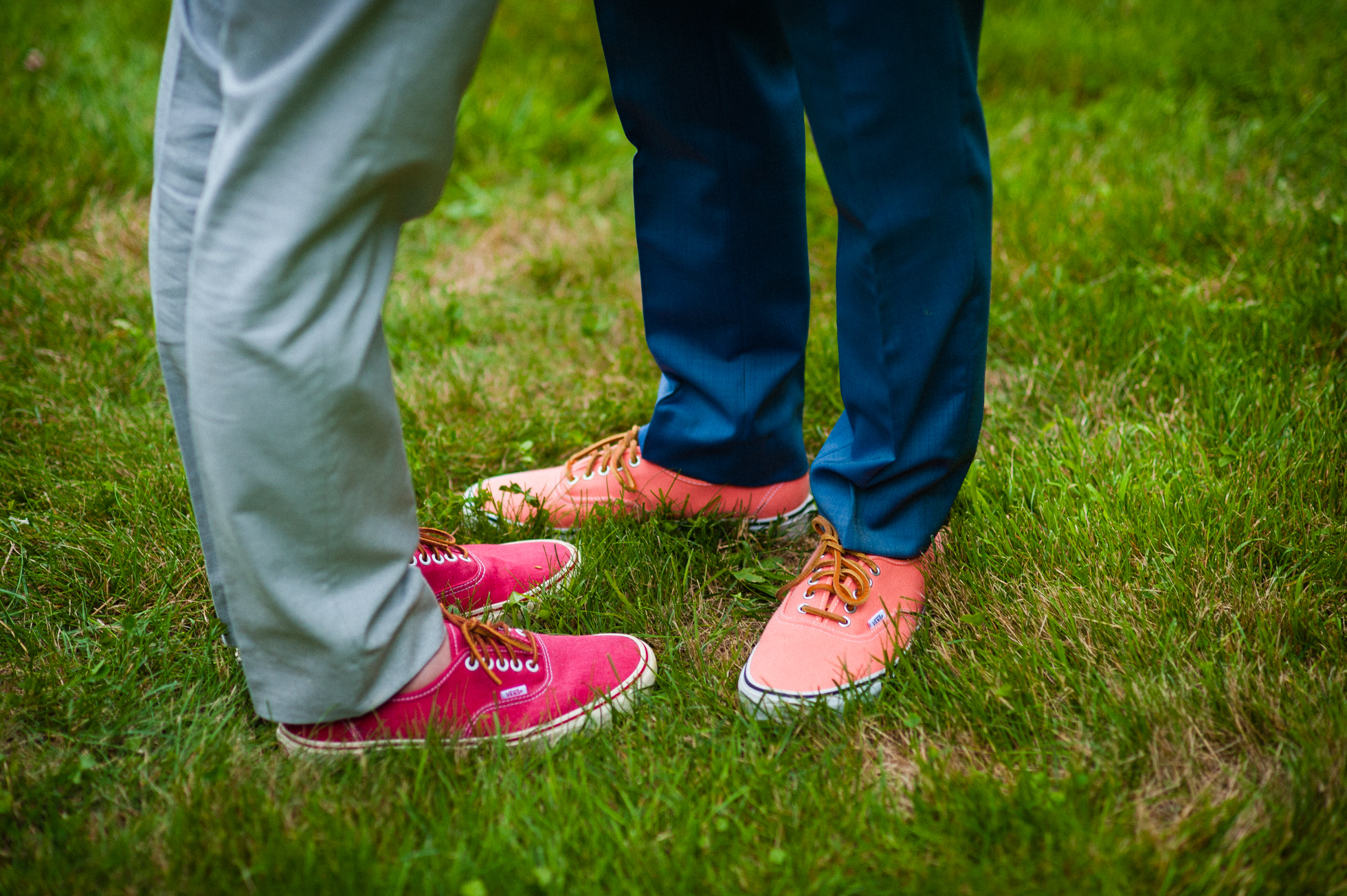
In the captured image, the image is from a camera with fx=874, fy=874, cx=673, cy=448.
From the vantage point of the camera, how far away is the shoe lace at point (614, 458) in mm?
1881

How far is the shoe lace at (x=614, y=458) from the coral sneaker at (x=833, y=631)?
0.46 metres

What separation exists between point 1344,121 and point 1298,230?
103cm

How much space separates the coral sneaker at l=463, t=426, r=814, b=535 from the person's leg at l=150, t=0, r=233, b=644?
0.78m

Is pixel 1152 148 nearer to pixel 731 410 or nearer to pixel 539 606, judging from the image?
pixel 731 410

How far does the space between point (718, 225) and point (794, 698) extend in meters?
0.85

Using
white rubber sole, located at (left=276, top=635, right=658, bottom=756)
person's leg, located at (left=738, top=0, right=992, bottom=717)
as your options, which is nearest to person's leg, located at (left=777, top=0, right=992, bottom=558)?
person's leg, located at (left=738, top=0, right=992, bottom=717)

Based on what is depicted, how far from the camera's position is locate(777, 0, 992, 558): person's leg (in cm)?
117

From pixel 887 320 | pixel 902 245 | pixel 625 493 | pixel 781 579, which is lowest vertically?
pixel 781 579

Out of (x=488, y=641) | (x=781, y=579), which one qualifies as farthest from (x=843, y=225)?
(x=488, y=641)

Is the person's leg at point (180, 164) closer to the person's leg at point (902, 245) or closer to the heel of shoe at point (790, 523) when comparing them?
the person's leg at point (902, 245)

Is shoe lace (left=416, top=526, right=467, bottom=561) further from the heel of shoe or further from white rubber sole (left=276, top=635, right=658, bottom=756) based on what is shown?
the heel of shoe

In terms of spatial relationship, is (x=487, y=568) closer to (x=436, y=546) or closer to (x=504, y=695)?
(x=436, y=546)

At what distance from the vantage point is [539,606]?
5.45 feet

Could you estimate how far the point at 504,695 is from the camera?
1373 mm
